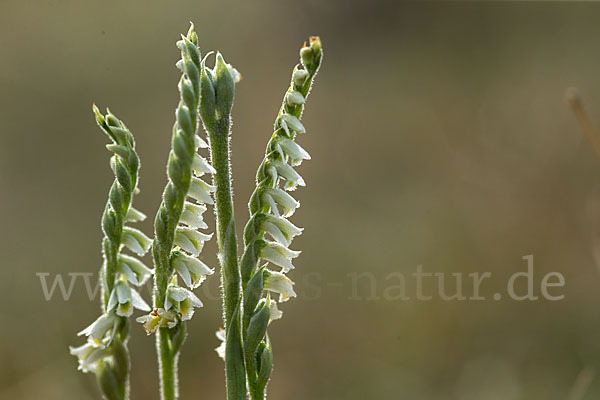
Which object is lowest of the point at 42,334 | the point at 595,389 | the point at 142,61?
the point at 595,389

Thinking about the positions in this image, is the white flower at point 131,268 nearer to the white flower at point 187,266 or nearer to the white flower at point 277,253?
the white flower at point 187,266

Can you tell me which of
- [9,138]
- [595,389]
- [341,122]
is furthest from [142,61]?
[595,389]

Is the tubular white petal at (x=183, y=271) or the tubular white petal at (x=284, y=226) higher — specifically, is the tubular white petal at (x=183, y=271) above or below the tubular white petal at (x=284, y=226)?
below

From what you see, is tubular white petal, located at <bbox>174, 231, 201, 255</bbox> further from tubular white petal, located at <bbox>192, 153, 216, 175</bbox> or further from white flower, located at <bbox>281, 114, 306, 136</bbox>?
white flower, located at <bbox>281, 114, 306, 136</bbox>

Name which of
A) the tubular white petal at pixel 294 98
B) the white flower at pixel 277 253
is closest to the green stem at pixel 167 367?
the white flower at pixel 277 253

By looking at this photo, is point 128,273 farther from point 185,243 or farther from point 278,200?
point 278,200

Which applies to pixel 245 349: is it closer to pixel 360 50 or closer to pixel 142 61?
pixel 142 61
